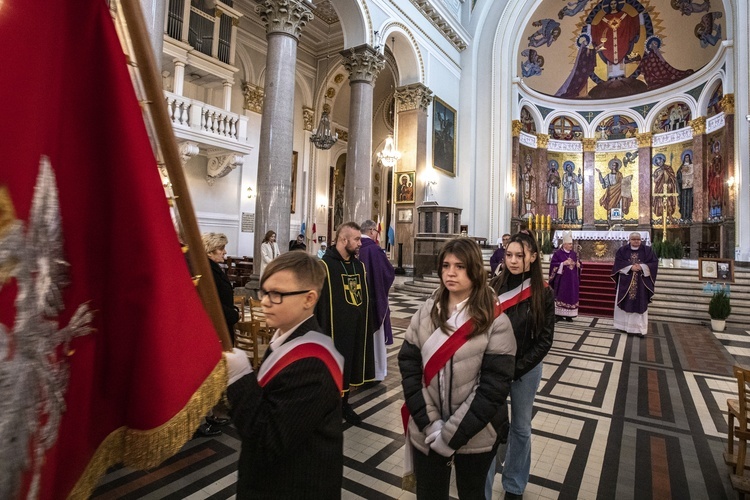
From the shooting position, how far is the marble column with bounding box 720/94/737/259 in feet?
46.6

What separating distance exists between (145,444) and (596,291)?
39.6 feet

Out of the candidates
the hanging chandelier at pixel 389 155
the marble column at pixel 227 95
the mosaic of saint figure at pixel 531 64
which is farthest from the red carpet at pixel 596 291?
the mosaic of saint figure at pixel 531 64

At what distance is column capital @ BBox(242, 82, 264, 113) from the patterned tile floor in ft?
41.2

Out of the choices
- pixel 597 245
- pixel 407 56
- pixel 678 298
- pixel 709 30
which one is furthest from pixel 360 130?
pixel 709 30

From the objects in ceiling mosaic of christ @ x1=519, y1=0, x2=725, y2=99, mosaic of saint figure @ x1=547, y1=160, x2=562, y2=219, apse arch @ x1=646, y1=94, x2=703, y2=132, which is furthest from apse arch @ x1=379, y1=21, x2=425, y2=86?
apse arch @ x1=646, y1=94, x2=703, y2=132

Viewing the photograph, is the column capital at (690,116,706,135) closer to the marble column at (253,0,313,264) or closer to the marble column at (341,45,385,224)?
the marble column at (341,45,385,224)

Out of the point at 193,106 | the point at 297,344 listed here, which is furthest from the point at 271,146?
the point at 297,344

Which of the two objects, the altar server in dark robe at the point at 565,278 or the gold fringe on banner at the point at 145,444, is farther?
the altar server in dark robe at the point at 565,278

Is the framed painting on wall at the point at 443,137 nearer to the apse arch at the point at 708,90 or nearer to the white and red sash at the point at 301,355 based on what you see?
the apse arch at the point at 708,90

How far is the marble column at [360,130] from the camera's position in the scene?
11141 mm

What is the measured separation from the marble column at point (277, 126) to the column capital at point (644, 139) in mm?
18601

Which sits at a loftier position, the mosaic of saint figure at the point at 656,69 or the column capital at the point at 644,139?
the mosaic of saint figure at the point at 656,69

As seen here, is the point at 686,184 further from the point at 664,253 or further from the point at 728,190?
the point at 664,253

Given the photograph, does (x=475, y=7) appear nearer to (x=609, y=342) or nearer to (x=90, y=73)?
(x=609, y=342)
